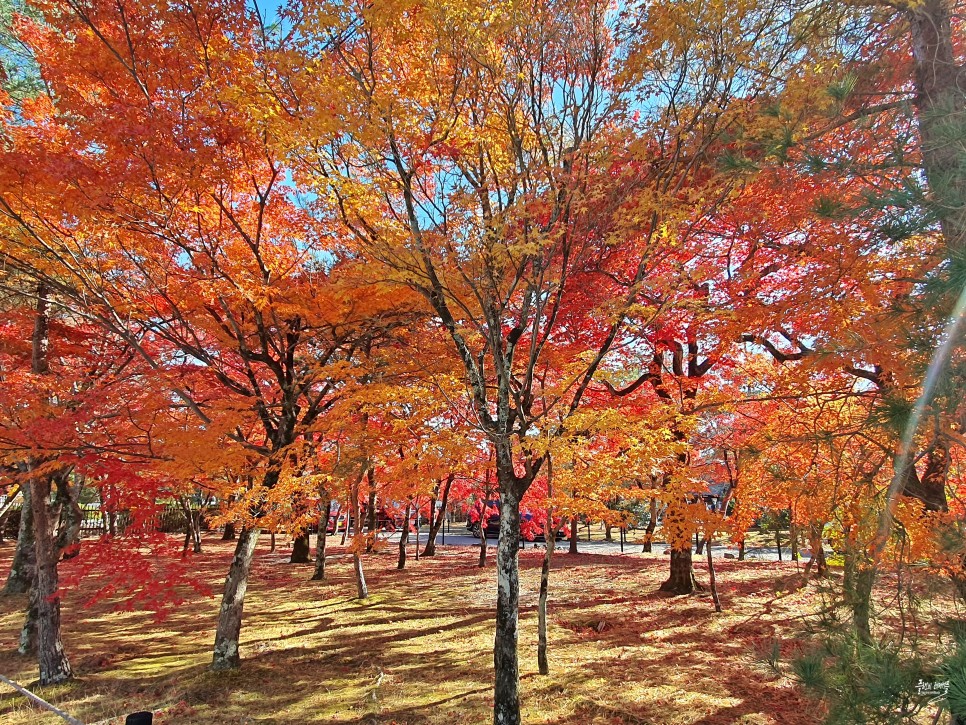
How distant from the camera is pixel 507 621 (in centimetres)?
582

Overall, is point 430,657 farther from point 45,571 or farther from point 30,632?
point 30,632

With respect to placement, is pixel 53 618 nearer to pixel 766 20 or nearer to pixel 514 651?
pixel 514 651

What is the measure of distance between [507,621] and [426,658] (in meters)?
3.64

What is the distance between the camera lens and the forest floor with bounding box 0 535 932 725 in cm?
647

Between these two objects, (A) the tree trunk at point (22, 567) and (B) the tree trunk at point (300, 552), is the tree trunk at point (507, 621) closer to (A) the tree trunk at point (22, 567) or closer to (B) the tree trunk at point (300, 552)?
(A) the tree trunk at point (22, 567)

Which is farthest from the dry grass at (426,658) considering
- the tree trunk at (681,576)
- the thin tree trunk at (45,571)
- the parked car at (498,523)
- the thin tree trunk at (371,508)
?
the parked car at (498,523)

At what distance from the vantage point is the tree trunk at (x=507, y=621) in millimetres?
5652

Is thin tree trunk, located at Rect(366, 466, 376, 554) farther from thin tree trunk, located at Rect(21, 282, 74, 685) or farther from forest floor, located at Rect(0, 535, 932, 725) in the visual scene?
thin tree trunk, located at Rect(21, 282, 74, 685)

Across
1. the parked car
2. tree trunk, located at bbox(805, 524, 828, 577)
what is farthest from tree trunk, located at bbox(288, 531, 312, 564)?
tree trunk, located at bbox(805, 524, 828, 577)

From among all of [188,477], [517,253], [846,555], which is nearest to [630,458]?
[517,253]

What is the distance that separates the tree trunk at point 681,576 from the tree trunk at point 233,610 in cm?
955

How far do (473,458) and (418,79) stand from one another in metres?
6.11

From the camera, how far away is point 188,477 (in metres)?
7.14

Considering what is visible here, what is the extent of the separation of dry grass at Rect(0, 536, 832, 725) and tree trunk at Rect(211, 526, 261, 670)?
9.7 inches
